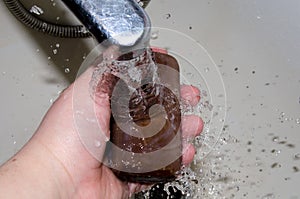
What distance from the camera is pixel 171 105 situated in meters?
0.57

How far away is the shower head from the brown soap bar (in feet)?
0.29

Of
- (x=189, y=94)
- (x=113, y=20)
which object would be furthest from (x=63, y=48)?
(x=113, y=20)

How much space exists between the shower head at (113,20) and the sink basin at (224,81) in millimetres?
241

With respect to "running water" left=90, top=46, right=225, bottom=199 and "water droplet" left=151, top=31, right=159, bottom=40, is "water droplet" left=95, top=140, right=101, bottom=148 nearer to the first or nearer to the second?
"running water" left=90, top=46, right=225, bottom=199

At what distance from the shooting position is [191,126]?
25.0 inches

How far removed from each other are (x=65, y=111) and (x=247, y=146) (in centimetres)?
23

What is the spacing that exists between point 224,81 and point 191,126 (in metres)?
0.11

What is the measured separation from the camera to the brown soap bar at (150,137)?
0.55 metres

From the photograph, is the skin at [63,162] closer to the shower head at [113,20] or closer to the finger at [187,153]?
the finger at [187,153]

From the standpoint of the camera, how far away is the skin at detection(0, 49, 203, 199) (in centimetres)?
54

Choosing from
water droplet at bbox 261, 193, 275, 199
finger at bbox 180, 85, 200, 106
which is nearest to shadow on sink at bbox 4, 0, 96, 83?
finger at bbox 180, 85, 200, 106

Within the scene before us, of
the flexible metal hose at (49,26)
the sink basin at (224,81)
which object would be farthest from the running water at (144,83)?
the flexible metal hose at (49,26)

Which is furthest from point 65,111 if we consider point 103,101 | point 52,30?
point 52,30

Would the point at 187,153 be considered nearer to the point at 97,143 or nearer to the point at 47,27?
the point at 97,143
